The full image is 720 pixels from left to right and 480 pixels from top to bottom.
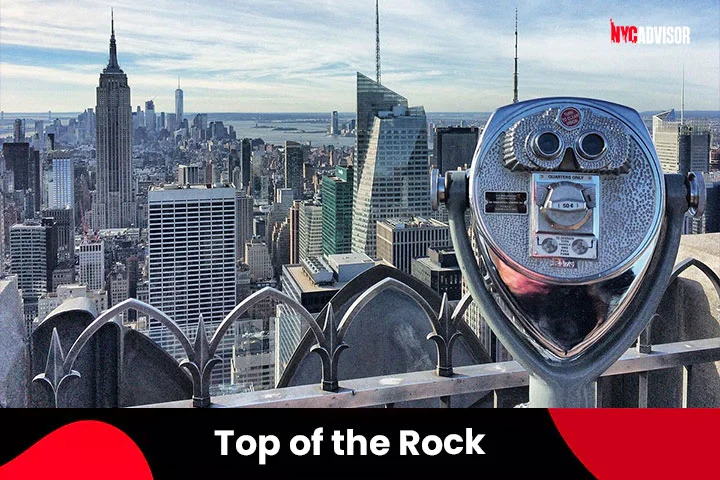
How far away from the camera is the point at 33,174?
2936mm

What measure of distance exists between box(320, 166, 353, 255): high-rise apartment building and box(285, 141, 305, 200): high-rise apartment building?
15 cm

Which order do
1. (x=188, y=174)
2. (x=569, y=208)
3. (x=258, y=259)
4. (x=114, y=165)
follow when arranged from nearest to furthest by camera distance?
(x=569, y=208) < (x=258, y=259) < (x=188, y=174) < (x=114, y=165)

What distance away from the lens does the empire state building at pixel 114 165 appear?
370cm

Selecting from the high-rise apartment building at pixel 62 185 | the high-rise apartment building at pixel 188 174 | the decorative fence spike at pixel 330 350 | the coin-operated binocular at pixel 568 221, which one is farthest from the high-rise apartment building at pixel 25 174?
the coin-operated binocular at pixel 568 221

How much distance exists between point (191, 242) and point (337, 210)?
0.85 meters

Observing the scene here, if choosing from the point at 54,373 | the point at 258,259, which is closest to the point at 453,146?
the point at 54,373

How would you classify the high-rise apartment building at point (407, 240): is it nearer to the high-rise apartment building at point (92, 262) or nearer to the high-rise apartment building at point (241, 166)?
the high-rise apartment building at point (92, 262)

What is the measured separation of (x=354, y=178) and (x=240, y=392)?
272cm

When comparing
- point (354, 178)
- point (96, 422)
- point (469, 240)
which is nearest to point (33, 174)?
point (354, 178)

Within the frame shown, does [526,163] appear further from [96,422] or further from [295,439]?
[96,422]

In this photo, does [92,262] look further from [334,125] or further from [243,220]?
[334,125]

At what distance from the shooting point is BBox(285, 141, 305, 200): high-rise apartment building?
147 inches

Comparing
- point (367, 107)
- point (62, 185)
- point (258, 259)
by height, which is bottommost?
point (258, 259)

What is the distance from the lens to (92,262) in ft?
10.5
